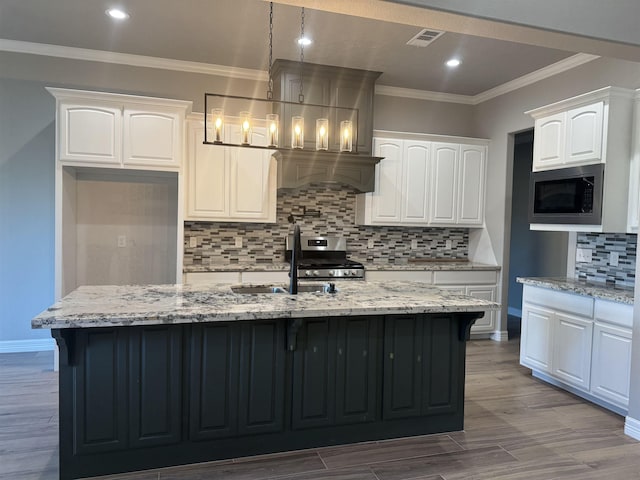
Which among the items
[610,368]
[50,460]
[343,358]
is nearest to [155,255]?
[50,460]

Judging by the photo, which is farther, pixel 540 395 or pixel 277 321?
pixel 540 395

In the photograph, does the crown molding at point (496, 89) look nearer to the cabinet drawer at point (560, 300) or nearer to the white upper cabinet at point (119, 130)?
the cabinet drawer at point (560, 300)

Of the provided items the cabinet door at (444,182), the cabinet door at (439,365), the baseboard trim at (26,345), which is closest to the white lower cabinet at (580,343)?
the cabinet door at (439,365)

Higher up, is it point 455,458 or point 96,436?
point 96,436

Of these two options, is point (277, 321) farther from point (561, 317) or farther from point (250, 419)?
point (561, 317)

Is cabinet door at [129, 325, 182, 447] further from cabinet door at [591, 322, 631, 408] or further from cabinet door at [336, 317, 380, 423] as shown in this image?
cabinet door at [591, 322, 631, 408]

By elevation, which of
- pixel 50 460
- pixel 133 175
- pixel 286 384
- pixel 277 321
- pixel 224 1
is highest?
pixel 224 1

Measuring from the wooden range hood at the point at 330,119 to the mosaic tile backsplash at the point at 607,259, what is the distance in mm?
2151

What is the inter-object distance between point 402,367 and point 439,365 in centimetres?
26

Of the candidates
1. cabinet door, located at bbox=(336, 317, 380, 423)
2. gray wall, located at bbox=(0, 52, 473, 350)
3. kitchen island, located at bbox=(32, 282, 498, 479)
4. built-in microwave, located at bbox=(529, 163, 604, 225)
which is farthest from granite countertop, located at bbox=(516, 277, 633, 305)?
gray wall, located at bbox=(0, 52, 473, 350)

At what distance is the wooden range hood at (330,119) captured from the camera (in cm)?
460

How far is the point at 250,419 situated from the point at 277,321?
1.90 ft

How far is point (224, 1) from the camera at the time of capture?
132 inches

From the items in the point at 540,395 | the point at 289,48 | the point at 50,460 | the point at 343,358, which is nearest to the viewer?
the point at 50,460
